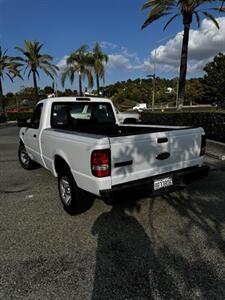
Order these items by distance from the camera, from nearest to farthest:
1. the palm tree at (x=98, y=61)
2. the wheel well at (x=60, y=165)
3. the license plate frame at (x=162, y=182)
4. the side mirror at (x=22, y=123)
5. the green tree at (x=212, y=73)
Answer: the license plate frame at (x=162, y=182)
the wheel well at (x=60, y=165)
the side mirror at (x=22, y=123)
the palm tree at (x=98, y=61)
the green tree at (x=212, y=73)

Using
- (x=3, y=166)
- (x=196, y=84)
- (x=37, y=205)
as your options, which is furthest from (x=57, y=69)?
(x=196, y=84)

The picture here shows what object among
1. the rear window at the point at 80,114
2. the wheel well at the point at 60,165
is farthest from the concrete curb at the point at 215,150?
the wheel well at the point at 60,165

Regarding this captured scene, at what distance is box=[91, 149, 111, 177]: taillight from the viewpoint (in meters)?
3.27

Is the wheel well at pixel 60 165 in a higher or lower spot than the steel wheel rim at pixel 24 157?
higher

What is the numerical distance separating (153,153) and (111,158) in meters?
0.75

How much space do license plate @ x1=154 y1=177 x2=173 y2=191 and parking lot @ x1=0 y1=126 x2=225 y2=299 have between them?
22.6 inches

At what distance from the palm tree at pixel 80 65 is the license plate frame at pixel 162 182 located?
1371 inches

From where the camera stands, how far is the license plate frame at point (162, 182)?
3.78 m

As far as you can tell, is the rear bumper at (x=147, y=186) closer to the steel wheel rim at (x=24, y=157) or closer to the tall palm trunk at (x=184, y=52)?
the steel wheel rim at (x=24, y=157)

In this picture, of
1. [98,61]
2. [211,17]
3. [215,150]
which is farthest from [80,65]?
[215,150]

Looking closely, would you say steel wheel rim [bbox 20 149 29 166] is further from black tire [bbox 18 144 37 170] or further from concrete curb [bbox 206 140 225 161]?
concrete curb [bbox 206 140 225 161]

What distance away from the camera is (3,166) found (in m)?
7.84

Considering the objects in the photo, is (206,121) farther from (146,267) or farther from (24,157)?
(146,267)

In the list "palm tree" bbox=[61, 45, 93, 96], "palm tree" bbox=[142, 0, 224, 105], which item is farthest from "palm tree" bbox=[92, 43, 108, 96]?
"palm tree" bbox=[142, 0, 224, 105]
